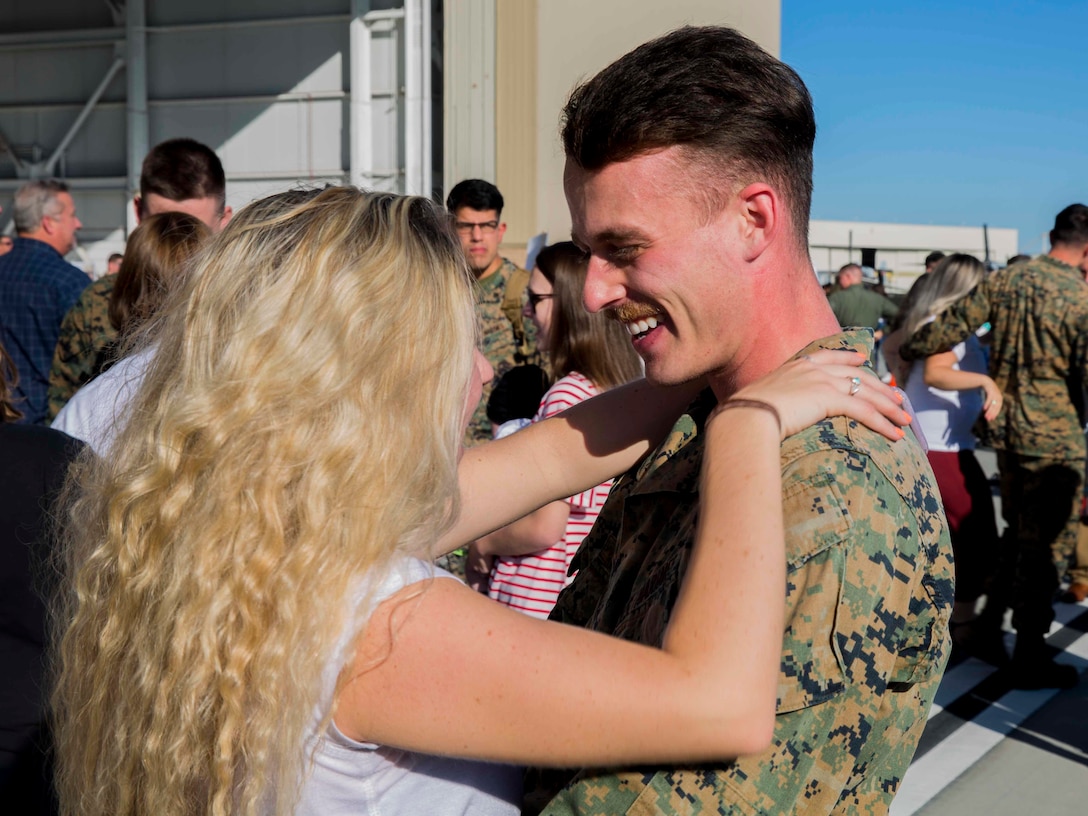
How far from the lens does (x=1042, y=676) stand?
16.0 feet

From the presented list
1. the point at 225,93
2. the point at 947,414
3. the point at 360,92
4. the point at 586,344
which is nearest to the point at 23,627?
A: the point at 586,344

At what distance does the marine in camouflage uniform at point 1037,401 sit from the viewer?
15.9 ft

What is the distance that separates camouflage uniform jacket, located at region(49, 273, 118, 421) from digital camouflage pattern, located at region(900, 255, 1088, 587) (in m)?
3.58

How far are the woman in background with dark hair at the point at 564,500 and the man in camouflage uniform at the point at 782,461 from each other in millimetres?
1122

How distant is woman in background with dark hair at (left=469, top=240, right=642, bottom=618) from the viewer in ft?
9.61

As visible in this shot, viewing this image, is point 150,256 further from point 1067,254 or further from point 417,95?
point 417,95

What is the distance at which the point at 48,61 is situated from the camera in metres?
13.5

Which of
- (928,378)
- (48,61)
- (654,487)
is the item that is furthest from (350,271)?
(48,61)

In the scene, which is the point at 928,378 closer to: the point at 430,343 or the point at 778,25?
the point at 430,343

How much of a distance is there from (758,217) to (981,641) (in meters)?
4.43

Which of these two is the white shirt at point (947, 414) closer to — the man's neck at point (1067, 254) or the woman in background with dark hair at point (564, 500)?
the man's neck at point (1067, 254)

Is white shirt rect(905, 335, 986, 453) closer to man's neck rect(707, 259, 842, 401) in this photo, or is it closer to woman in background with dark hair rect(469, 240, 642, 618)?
woman in background with dark hair rect(469, 240, 642, 618)

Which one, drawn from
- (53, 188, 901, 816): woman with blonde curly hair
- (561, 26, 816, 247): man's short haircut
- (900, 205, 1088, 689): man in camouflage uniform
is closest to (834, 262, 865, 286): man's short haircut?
(900, 205, 1088, 689): man in camouflage uniform

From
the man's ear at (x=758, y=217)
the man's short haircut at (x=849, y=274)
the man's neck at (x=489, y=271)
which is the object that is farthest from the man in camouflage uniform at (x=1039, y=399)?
the man's short haircut at (x=849, y=274)
